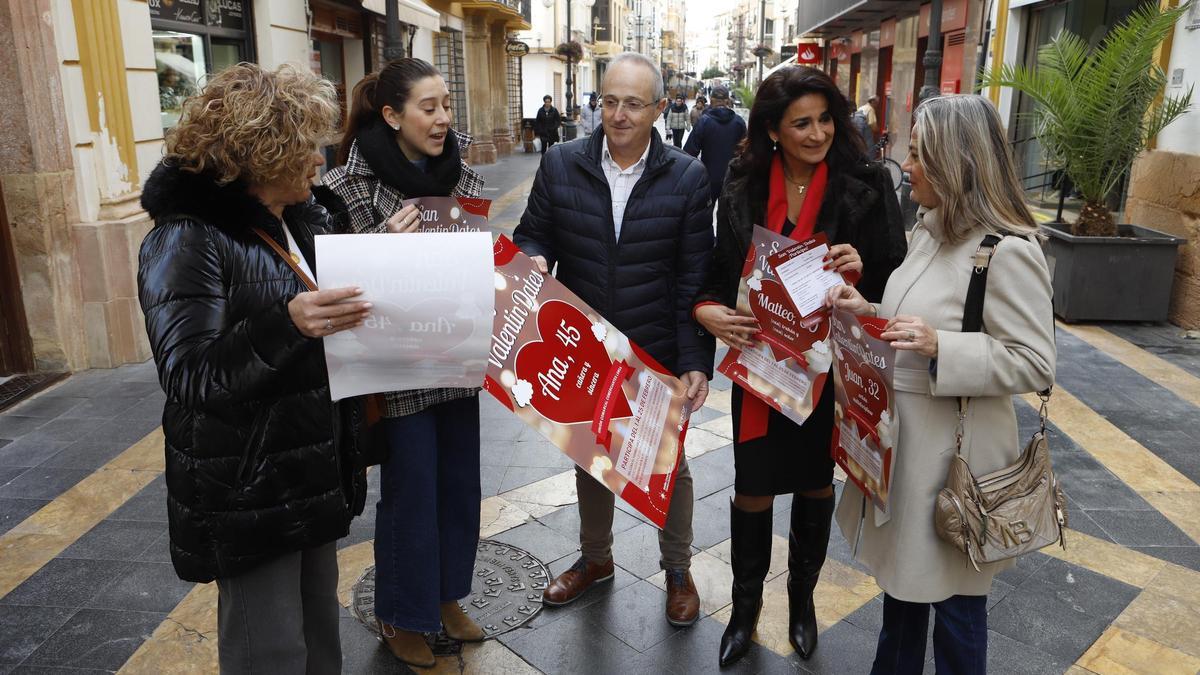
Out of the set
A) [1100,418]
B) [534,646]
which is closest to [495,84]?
[1100,418]

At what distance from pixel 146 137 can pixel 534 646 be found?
5.24 metres

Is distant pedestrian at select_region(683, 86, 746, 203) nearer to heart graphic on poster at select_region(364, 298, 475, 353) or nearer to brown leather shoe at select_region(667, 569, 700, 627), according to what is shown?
brown leather shoe at select_region(667, 569, 700, 627)

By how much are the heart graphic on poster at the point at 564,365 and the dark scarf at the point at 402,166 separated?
19.9 inches

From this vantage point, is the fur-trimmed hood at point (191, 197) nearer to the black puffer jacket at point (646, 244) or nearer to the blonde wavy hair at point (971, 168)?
the black puffer jacket at point (646, 244)

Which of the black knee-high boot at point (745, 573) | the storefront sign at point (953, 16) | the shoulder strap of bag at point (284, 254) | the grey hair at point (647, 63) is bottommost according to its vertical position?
the black knee-high boot at point (745, 573)

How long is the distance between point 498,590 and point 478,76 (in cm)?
2250

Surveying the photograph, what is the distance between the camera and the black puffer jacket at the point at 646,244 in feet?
9.32

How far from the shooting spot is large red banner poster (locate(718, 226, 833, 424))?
250 cm

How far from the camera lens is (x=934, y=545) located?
7.27ft

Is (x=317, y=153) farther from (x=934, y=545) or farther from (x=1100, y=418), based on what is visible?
(x=1100, y=418)

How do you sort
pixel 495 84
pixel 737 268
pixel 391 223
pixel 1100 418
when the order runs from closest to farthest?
pixel 391 223 → pixel 737 268 → pixel 1100 418 → pixel 495 84

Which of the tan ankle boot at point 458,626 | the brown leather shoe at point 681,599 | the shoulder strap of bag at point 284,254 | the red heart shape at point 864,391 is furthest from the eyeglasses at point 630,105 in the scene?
the tan ankle boot at point 458,626

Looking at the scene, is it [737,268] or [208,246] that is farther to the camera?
[737,268]

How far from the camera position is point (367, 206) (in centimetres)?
262
